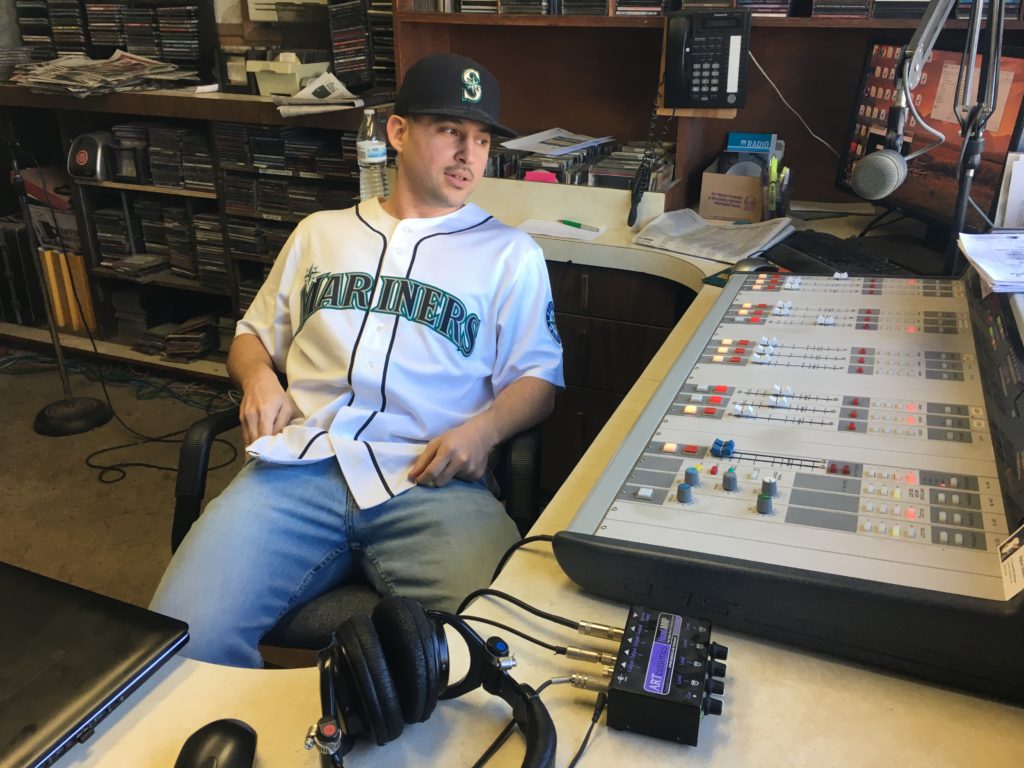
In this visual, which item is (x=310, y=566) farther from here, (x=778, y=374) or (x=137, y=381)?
(x=137, y=381)

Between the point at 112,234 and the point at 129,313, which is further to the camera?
the point at 129,313

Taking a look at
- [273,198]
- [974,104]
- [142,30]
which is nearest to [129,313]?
[273,198]

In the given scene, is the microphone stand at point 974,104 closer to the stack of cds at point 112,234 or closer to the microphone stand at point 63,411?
the microphone stand at point 63,411

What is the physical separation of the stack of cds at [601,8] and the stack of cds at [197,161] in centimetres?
149

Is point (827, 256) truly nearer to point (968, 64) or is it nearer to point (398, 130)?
point (968, 64)

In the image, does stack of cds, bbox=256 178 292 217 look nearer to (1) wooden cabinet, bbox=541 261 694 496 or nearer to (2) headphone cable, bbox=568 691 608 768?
(1) wooden cabinet, bbox=541 261 694 496

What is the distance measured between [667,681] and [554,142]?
1.94 metres

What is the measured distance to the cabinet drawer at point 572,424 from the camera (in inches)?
89.3

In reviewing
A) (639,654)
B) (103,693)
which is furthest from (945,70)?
(103,693)

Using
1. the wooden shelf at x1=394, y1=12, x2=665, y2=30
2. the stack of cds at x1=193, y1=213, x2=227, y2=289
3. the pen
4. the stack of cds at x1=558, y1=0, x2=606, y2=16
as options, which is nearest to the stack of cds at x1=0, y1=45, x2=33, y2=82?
the stack of cds at x1=193, y1=213, x2=227, y2=289

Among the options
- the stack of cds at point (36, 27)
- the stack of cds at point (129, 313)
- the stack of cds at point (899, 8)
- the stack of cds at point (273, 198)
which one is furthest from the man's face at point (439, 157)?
the stack of cds at point (36, 27)

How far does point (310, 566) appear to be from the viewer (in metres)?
1.31

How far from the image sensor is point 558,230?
2145 mm

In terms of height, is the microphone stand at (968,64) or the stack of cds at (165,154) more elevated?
the microphone stand at (968,64)
